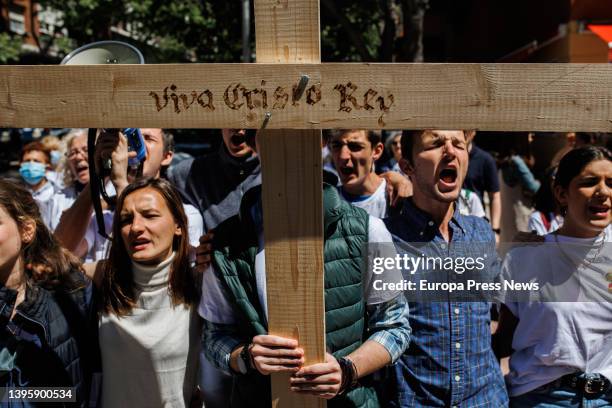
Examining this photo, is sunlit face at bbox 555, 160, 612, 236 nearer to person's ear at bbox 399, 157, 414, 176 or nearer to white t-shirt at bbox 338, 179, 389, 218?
person's ear at bbox 399, 157, 414, 176

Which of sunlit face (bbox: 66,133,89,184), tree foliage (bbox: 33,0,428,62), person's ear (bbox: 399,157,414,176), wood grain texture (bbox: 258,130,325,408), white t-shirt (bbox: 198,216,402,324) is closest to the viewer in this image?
wood grain texture (bbox: 258,130,325,408)

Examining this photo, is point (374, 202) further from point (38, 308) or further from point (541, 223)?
point (38, 308)

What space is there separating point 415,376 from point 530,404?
401 mm

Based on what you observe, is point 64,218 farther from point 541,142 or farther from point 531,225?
point 541,142

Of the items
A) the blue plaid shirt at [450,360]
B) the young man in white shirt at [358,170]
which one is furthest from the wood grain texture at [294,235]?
the young man in white shirt at [358,170]

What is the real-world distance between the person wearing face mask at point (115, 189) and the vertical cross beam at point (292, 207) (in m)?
0.67

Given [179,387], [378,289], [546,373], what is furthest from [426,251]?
[179,387]

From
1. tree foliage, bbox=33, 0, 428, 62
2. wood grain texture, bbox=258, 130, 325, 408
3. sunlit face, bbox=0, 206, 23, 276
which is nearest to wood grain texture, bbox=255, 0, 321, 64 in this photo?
wood grain texture, bbox=258, 130, 325, 408

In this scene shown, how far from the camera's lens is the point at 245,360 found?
175 cm

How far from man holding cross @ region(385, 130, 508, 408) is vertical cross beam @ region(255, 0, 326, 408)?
1.43ft

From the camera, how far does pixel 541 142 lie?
39.9 feet

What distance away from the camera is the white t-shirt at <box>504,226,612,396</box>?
6.20 ft

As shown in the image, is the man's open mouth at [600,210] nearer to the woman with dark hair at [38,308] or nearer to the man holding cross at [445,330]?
the man holding cross at [445,330]

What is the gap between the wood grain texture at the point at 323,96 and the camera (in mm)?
1466
